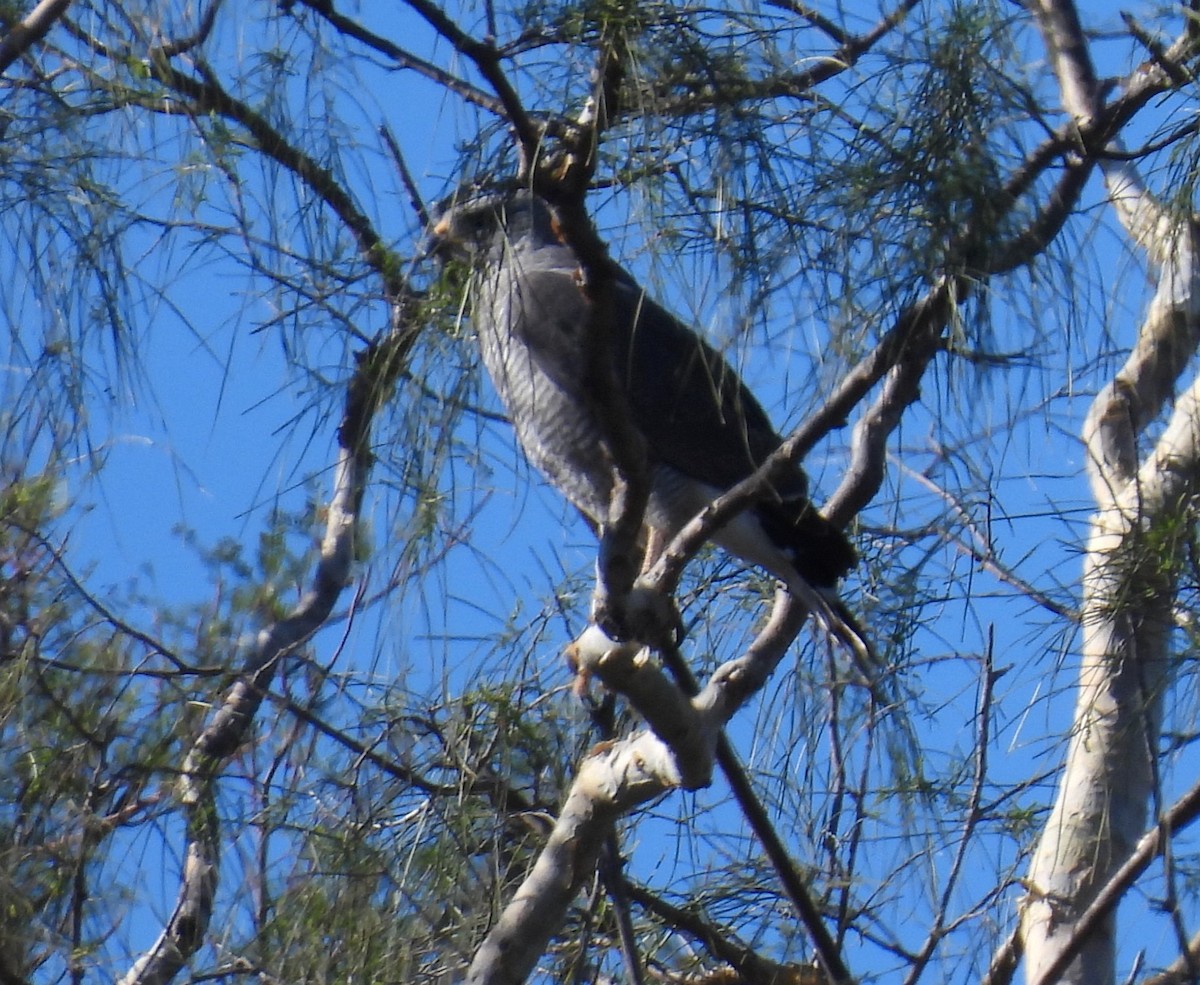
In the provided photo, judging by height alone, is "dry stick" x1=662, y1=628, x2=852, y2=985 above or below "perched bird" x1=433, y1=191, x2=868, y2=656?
below

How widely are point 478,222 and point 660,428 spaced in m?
1.76

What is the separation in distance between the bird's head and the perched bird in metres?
0.20

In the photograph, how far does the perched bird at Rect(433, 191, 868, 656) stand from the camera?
305 cm

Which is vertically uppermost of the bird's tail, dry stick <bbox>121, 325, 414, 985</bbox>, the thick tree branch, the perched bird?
the perched bird

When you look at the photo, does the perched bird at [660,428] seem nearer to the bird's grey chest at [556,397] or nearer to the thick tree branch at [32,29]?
the bird's grey chest at [556,397]

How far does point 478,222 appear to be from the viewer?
6.98 ft

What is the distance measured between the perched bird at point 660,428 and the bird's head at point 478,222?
0.20 metres

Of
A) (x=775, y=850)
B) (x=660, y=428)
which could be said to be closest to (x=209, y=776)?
(x=775, y=850)

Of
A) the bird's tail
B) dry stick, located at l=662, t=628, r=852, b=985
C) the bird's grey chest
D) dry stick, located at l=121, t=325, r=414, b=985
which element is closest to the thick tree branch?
dry stick, located at l=121, t=325, r=414, b=985

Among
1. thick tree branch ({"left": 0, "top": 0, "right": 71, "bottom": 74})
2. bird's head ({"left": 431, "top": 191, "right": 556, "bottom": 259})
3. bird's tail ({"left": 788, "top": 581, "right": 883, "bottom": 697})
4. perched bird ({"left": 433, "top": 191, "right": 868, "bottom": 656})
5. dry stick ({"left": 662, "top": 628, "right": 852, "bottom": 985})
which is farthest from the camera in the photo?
bird's tail ({"left": 788, "top": 581, "right": 883, "bottom": 697})

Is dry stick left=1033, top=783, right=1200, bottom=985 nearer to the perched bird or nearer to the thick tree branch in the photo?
the perched bird

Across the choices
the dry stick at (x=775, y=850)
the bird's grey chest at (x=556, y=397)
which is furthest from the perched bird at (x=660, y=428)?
the dry stick at (x=775, y=850)

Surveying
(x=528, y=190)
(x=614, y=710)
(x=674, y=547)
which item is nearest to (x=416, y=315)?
(x=528, y=190)

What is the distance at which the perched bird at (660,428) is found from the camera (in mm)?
3049
